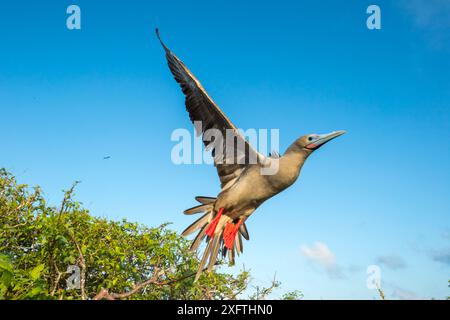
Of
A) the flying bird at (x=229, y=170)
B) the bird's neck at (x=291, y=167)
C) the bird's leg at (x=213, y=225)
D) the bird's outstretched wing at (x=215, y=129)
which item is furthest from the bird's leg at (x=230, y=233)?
the bird's neck at (x=291, y=167)

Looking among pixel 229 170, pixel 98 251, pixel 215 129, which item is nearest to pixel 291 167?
pixel 229 170

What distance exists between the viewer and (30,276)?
3.96 m

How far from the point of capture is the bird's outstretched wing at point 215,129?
5742mm

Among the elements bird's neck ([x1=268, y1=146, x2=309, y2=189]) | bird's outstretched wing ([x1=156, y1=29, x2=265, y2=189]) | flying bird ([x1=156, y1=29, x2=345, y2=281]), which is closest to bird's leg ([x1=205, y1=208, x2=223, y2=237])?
flying bird ([x1=156, y1=29, x2=345, y2=281])

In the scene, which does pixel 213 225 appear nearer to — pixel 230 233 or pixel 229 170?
pixel 230 233

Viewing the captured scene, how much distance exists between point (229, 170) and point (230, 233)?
2.93 ft

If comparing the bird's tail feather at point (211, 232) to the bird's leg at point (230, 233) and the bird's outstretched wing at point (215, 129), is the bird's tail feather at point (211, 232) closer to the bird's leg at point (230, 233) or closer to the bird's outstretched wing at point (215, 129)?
the bird's leg at point (230, 233)

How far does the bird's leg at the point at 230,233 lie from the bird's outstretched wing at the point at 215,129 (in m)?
0.54

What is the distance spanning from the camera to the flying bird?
17.6 ft
